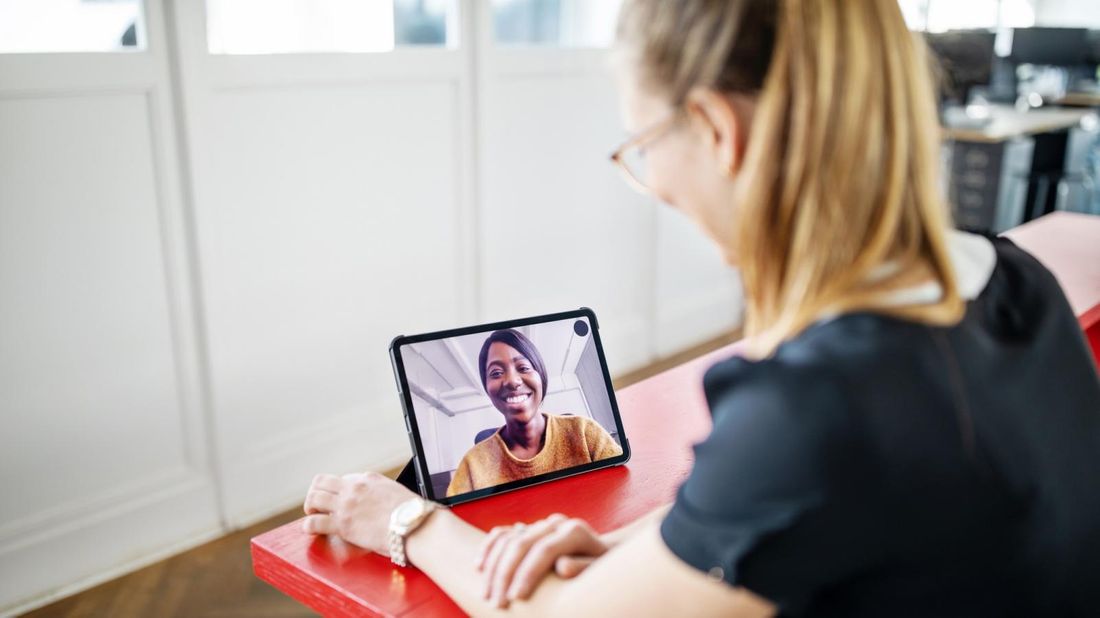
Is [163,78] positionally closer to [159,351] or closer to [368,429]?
[159,351]

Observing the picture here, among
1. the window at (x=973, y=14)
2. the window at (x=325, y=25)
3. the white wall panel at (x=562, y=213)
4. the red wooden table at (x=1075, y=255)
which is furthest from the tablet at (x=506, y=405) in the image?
the window at (x=973, y=14)

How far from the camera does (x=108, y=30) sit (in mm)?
2293

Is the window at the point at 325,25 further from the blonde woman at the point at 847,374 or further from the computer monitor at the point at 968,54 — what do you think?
the computer monitor at the point at 968,54

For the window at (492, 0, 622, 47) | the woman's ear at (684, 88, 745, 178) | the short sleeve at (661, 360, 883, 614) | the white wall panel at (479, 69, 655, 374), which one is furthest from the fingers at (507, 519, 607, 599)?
the window at (492, 0, 622, 47)

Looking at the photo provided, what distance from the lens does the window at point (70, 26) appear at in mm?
2145

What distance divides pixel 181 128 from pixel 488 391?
1.55m

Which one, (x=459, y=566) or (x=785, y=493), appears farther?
(x=459, y=566)

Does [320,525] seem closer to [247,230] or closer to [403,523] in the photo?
[403,523]

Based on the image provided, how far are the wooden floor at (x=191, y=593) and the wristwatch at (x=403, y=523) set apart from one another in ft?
4.54

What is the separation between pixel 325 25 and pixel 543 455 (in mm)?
1879

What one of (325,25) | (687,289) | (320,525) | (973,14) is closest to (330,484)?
(320,525)

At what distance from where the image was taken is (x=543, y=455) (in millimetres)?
1223

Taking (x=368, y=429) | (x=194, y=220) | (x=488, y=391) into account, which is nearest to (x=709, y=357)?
(x=488, y=391)

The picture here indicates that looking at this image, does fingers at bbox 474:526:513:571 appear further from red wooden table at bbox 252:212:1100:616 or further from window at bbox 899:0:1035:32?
window at bbox 899:0:1035:32
